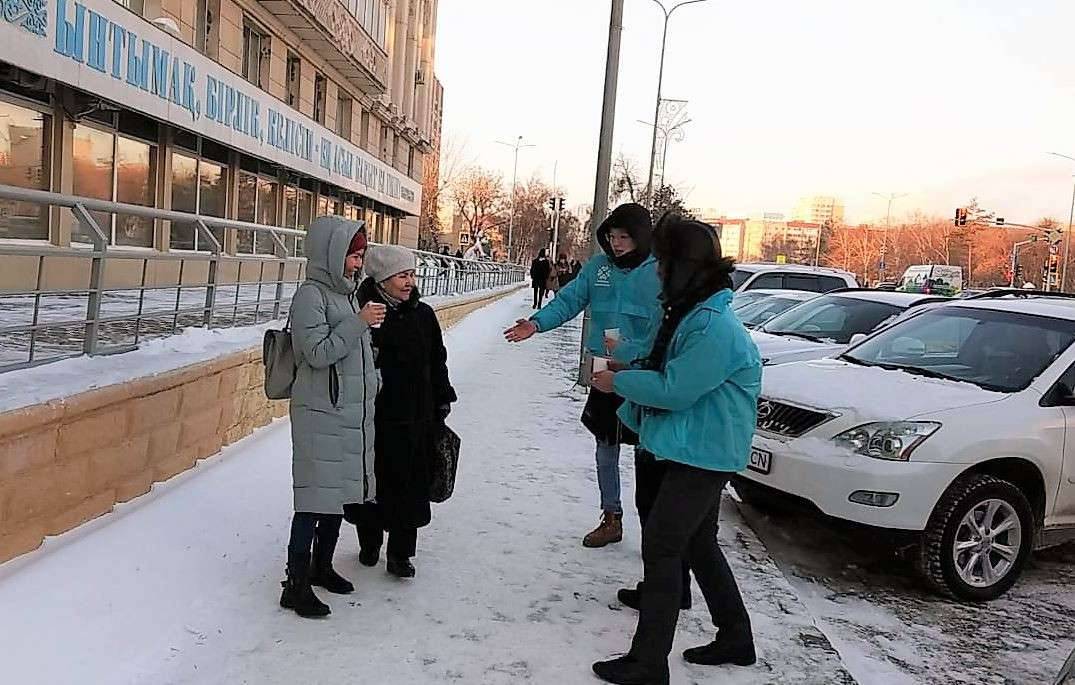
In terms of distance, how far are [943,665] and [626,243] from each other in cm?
250

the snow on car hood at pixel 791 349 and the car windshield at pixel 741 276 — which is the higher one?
the car windshield at pixel 741 276

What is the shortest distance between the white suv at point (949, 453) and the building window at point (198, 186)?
558 inches

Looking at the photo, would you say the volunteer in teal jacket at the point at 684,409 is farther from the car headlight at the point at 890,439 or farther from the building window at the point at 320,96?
the building window at the point at 320,96

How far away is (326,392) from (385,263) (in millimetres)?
652

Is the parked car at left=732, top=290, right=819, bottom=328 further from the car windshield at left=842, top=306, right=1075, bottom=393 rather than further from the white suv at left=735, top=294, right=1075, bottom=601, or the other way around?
the white suv at left=735, top=294, right=1075, bottom=601

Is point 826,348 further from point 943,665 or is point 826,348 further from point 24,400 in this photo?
point 24,400

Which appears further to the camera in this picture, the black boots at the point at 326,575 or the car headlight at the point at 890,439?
the car headlight at the point at 890,439

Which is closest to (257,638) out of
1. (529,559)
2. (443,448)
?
(443,448)

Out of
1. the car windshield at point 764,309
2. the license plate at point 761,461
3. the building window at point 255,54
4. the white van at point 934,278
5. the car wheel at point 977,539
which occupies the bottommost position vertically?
the car wheel at point 977,539

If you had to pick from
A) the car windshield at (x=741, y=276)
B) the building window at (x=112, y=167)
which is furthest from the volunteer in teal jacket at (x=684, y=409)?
the car windshield at (x=741, y=276)

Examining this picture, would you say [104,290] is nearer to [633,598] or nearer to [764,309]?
[633,598]

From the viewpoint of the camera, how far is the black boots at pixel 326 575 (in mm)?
4085

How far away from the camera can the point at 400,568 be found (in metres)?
4.34

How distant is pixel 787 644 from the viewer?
12.9 feet
